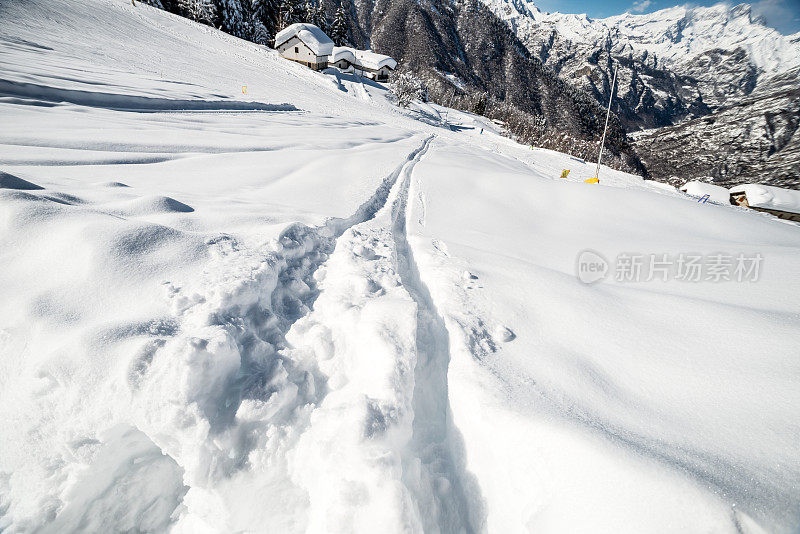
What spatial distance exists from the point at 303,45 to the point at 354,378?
4214cm

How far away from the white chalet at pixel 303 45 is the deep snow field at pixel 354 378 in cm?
3830

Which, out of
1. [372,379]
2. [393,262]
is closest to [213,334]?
[372,379]

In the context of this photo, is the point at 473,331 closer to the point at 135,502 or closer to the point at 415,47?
the point at 135,502

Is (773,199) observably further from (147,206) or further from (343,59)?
(343,59)

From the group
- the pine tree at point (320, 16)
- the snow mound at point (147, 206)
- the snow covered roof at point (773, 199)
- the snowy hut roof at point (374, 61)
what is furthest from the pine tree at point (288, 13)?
the snow covered roof at point (773, 199)

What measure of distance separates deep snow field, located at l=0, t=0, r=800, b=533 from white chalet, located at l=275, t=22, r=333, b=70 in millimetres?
38302

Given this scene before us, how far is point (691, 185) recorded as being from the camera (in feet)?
91.4

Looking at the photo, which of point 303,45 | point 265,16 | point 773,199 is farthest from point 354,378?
point 265,16

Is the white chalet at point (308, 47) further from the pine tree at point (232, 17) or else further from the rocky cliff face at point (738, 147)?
the rocky cliff face at point (738, 147)

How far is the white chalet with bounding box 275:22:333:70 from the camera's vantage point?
33844mm

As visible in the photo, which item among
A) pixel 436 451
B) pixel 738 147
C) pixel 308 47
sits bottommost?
pixel 436 451

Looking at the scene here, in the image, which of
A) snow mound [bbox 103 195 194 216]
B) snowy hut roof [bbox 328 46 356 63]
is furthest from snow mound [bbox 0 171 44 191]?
snowy hut roof [bbox 328 46 356 63]

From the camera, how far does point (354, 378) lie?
182cm

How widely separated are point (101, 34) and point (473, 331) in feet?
82.7
